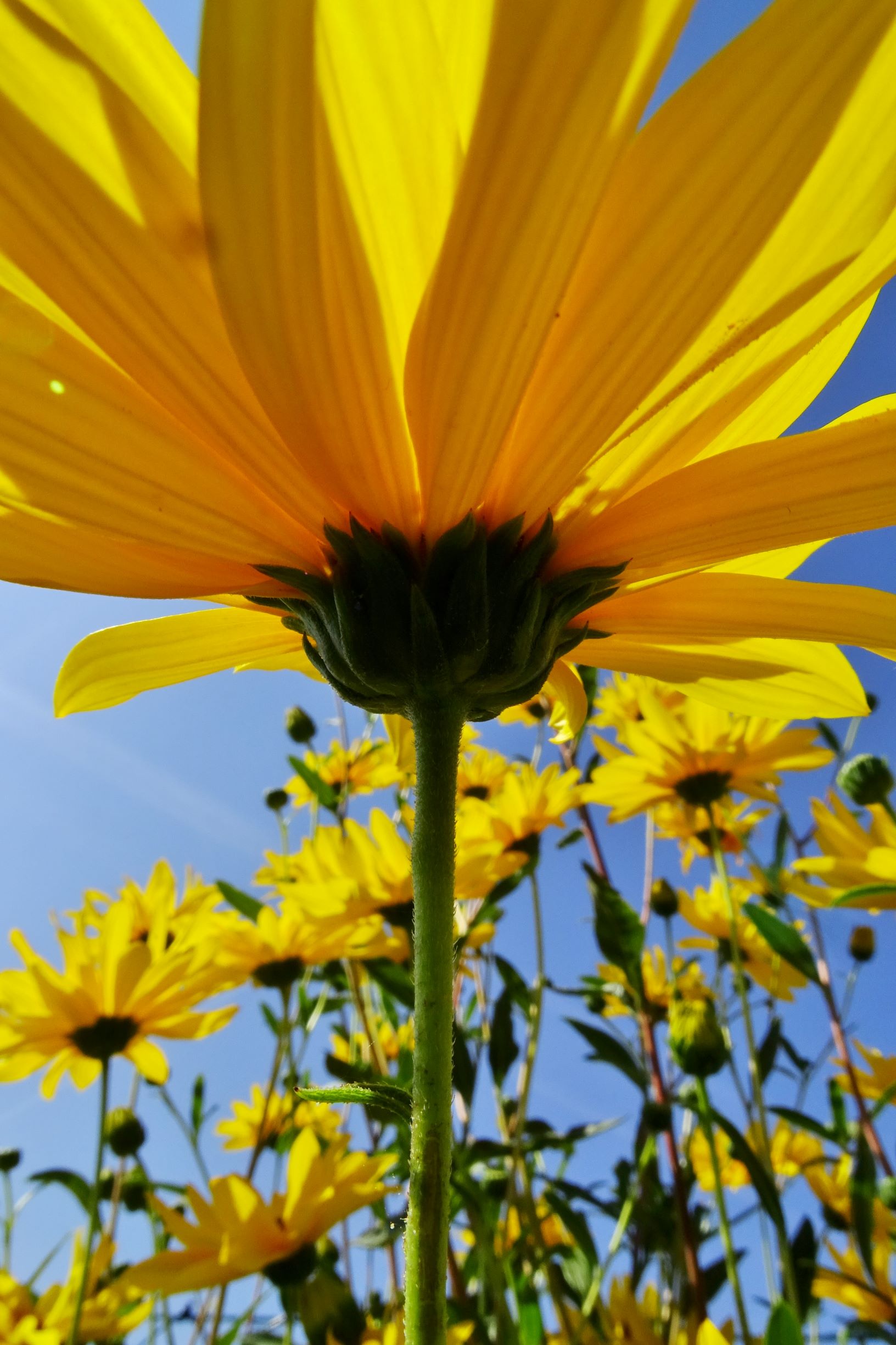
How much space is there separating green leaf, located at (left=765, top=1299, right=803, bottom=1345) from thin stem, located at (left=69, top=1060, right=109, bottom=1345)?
70 cm

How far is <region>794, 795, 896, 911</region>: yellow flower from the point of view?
85cm

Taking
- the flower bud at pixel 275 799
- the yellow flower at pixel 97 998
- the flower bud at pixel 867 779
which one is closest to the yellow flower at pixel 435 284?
the yellow flower at pixel 97 998

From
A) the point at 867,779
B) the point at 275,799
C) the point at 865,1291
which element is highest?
the point at 275,799

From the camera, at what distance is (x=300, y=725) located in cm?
203

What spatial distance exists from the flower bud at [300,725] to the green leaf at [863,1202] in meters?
1.35

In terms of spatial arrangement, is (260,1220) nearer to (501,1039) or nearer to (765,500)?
(501,1039)

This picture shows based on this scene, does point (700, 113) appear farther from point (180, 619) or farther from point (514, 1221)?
point (514, 1221)

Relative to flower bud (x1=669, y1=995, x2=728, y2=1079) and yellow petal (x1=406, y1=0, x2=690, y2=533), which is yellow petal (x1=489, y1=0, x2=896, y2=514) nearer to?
yellow petal (x1=406, y1=0, x2=690, y2=533)

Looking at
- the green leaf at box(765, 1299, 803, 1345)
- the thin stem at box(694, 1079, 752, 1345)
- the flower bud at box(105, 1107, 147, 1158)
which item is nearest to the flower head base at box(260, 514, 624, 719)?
the green leaf at box(765, 1299, 803, 1345)

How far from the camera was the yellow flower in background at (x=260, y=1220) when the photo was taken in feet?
3.32

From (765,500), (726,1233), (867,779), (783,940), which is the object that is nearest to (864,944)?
(867,779)

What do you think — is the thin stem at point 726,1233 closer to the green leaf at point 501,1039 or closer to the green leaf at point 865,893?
the green leaf at point 865,893

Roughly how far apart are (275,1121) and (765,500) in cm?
137

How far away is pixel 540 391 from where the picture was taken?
36 centimetres
